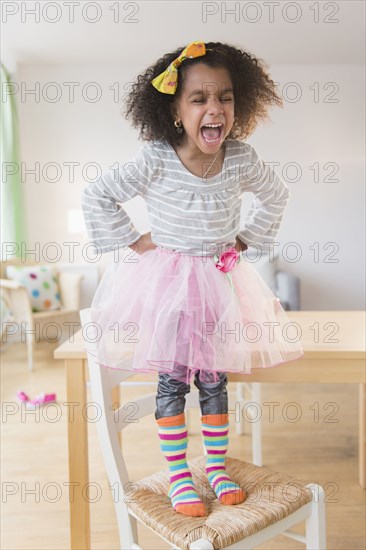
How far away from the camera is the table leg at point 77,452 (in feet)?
4.72

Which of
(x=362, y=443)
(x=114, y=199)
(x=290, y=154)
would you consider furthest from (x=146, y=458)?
(x=290, y=154)

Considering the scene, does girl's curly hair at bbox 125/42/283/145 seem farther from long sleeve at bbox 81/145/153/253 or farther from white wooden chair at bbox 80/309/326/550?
white wooden chair at bbox 80/309/326/550

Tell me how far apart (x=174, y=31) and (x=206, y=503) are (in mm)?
3541

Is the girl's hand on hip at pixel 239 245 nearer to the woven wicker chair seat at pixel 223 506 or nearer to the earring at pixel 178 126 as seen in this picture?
the earring at pixel 178 126

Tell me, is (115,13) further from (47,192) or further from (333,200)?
(333,200)

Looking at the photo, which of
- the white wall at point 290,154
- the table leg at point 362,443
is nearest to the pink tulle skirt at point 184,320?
the table leg at point 362,443

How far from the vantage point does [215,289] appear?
3.98ft

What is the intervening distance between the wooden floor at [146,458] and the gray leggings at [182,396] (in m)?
0.33

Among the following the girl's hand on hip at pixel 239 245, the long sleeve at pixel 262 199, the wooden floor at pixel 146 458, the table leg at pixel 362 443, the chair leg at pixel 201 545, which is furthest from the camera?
the table leg at pixel 362 443

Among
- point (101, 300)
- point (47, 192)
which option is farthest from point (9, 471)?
point (47, 192)

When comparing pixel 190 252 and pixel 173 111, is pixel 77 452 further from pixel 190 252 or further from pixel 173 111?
pixel 173 111

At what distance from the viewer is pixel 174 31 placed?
400 centimetres

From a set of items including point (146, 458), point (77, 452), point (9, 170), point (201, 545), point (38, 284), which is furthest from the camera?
point (9, 170)

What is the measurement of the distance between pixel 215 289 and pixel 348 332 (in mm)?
529
